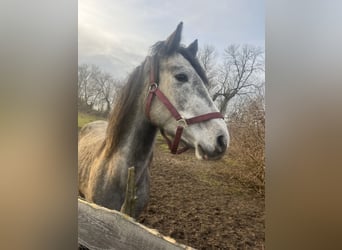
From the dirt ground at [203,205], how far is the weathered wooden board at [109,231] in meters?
0.06

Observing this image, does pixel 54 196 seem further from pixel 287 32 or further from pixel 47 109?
pixel 287 32

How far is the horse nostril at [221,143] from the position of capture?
65.2 inches

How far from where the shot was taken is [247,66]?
165 cm

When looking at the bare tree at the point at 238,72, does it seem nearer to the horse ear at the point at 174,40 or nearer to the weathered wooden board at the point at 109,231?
the horse ear at the point at 174,40

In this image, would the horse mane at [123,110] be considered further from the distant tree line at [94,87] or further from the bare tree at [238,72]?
the bare tree at [238,72]

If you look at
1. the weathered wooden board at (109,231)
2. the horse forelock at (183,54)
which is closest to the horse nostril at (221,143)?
the horse forelock at (183,54)

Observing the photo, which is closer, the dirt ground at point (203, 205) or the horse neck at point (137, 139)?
the dirt ground at point (203, 205)

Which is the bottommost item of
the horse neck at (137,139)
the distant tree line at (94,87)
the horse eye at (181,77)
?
the horse neck at (137,139)

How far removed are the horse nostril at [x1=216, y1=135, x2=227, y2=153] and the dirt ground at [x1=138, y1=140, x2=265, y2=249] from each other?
0.16 ft

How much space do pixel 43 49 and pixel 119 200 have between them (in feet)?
2.91

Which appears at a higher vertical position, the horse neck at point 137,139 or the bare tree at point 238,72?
the bare tree at point 238,72

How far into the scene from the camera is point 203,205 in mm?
1674

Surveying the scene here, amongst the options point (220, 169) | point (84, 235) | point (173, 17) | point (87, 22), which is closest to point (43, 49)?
point (87, 22)

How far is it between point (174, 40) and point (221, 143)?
1.91 ft
